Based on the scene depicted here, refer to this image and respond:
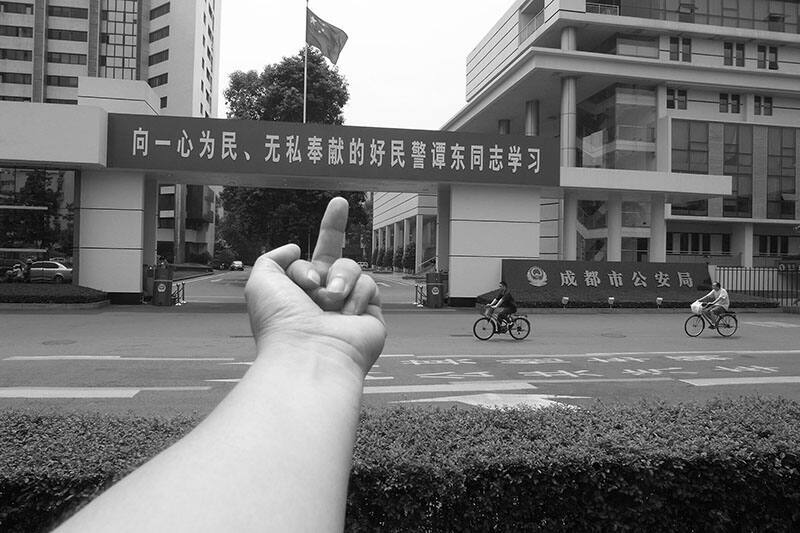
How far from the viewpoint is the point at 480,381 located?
28.9ft

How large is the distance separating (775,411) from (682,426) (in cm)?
96

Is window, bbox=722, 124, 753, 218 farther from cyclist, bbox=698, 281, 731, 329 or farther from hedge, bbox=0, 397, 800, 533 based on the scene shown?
hedge, bbox=0, 397, 800, 533

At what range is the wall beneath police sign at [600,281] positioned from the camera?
20703 millimetres

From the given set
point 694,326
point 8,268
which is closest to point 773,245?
point 694,326

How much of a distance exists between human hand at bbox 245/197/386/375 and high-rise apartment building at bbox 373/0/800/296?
2287 centimetres

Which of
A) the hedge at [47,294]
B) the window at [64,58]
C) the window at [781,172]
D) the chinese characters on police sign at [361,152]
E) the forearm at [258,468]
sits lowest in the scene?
the hedge at [47,294]

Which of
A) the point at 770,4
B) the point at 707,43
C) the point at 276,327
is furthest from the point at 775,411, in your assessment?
the point at 770,4

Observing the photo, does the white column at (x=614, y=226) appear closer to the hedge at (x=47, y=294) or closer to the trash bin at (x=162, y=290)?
the trash bin at (x=162, y=290)

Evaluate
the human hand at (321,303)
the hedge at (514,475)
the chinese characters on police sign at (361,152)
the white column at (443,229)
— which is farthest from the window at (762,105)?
the human hand at (321,303)

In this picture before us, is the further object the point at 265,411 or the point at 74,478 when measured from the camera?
the point at 74,478

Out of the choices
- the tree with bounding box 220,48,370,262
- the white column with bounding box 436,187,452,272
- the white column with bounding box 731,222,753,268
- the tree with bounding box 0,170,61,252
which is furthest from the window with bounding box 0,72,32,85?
the white column with bounding box 731,222,753,268

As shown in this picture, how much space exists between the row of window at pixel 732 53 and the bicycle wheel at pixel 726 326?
2505 centimetres

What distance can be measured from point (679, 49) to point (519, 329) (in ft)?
94.7

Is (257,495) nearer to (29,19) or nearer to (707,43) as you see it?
(707,43)
